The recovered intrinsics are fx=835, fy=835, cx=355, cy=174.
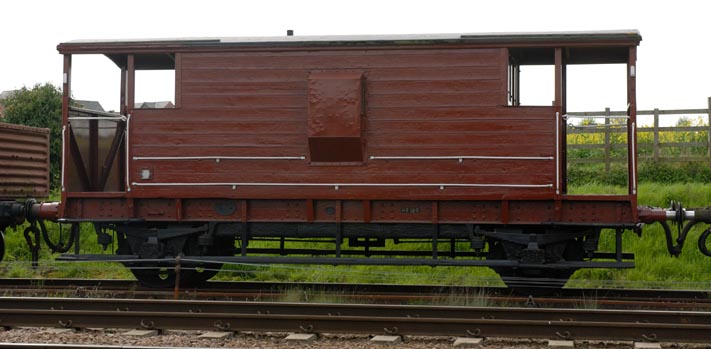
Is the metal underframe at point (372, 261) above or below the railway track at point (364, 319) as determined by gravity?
above

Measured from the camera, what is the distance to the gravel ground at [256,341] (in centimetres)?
800

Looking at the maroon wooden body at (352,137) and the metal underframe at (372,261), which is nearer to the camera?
the metal underframe at (372,261)

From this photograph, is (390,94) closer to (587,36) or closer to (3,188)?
(587,36)

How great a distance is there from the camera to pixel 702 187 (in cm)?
1706

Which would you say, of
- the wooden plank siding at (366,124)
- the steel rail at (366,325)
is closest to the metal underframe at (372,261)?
the wooden plank siding at (366,124)

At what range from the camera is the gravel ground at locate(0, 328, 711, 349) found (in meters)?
8.00

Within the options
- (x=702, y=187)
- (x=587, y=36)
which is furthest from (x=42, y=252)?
(x=702, y=187)

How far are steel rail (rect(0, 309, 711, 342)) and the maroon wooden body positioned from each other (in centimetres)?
299

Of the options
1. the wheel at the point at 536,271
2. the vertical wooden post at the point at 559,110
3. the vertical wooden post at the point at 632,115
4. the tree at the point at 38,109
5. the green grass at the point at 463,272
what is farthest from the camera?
the tree at the point at 38,109

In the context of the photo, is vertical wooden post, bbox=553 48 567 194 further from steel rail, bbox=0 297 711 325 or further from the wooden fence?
the wooden fence

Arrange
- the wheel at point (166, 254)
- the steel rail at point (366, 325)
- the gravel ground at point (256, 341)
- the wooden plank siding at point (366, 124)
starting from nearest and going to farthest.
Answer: the gravel ground at point (256, 341)
the steel rail at point (366, 325)
the wooden plank siding at point (366, 124)
the wheel at point (166, 254)

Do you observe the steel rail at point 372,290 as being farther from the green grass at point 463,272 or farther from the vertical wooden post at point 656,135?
the vertical wooden post at point 656,135

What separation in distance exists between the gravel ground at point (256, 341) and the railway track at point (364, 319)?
7cm

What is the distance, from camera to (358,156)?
1130cm
